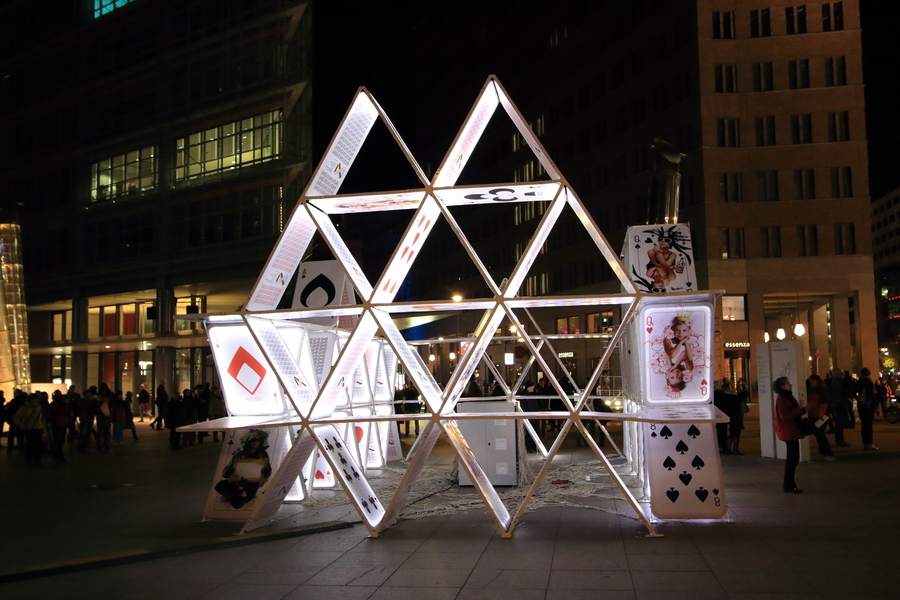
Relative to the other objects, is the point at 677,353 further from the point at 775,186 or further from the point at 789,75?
the point at 789,75

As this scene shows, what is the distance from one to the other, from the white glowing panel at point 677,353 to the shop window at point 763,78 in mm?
37316

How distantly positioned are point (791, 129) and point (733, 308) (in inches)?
399

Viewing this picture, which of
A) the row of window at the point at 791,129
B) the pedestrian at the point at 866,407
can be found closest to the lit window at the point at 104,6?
the row of window at the point at 791,129

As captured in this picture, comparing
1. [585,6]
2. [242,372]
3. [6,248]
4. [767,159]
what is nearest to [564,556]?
[242,372]

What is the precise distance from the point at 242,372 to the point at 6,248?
25.7m

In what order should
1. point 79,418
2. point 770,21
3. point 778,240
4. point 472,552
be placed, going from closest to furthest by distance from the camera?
point 472,552 < point 79,418 < point 770,21 < point 778,240

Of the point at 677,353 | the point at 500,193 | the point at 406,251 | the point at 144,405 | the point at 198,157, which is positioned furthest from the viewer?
the point at 198,157

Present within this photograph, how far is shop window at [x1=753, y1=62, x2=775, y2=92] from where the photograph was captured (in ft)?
140

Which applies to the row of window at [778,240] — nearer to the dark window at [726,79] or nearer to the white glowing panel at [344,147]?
the dark window at [726,79]

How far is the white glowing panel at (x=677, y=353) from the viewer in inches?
391

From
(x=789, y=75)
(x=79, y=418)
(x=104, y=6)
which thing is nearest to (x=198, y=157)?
(x=104, y=6)

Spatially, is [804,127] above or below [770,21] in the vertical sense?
below

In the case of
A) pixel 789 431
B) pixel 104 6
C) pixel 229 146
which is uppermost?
pixel 104 6

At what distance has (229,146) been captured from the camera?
39.2 metres
